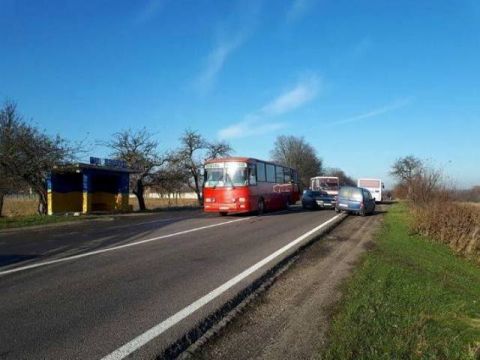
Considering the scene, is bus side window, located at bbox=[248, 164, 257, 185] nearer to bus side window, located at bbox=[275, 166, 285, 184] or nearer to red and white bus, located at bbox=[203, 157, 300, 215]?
red and white bus, located at bbox=[203, 157, 300, 215]

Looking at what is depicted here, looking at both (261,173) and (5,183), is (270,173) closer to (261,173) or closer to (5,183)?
(261,173)

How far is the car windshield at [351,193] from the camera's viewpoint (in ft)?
93.9

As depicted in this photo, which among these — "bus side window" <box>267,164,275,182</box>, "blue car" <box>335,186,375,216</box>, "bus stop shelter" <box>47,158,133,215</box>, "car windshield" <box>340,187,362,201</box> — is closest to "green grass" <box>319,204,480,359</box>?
"blue car" <box>335,186,375,216</box>

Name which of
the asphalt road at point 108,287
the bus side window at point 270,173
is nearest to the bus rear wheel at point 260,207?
the bus side window at point 270,173

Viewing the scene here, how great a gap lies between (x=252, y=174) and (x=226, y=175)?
1459 mm

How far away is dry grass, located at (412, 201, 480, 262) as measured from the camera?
15141 mm

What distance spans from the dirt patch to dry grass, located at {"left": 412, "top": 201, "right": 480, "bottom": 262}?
6.08 meters

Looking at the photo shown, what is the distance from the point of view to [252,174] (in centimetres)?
2695

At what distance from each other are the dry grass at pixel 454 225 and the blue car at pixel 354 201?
348 inches

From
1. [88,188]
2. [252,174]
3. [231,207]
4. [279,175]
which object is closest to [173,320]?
[231,207]

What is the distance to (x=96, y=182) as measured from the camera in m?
34.4

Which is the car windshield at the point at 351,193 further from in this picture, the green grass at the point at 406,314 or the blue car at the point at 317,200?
the green grass at the point at 406,314

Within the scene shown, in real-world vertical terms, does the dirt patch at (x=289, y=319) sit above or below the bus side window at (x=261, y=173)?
below

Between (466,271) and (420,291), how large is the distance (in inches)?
177
